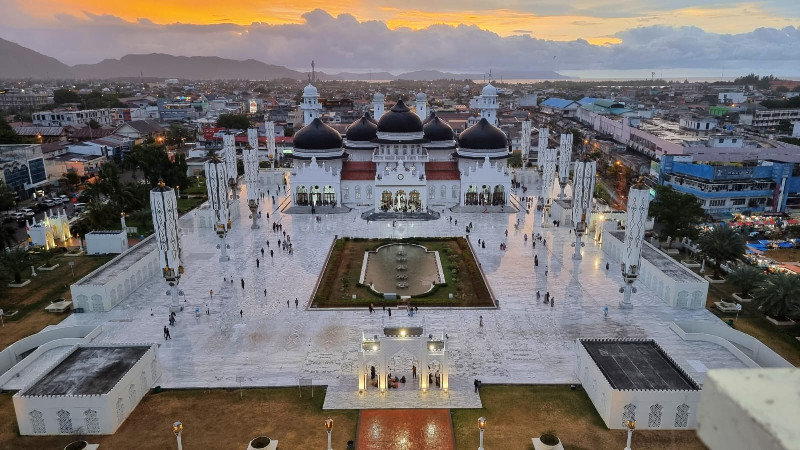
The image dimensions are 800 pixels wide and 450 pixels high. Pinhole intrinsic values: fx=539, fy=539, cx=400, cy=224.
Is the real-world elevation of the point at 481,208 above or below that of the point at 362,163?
below

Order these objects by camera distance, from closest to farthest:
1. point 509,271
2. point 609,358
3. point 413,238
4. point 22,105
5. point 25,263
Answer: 1. point 609,358
2. point 25,263
3. point 509,271
4. point 413,238
5. point 22,105

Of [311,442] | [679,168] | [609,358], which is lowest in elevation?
[311,442]

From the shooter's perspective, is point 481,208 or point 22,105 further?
point 22,105

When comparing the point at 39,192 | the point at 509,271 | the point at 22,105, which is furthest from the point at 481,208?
the point at 22,105

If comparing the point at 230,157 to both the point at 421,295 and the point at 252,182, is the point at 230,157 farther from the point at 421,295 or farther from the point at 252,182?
the point at 421,295

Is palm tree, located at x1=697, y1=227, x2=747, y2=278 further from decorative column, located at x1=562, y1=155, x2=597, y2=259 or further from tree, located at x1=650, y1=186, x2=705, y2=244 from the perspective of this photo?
decorative column, located at x1=562, y1=155, x2=597, y2=259

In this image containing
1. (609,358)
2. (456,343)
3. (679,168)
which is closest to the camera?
(609,358)

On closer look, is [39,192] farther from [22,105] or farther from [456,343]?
[22,105]

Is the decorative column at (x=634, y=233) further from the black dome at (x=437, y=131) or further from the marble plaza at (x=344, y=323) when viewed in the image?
the black dome at (x=437, y=131)
